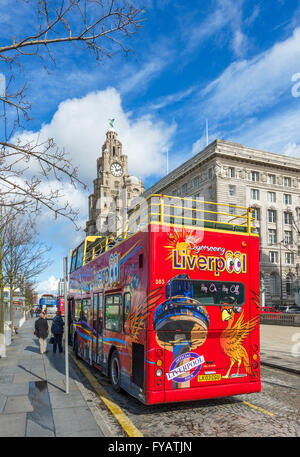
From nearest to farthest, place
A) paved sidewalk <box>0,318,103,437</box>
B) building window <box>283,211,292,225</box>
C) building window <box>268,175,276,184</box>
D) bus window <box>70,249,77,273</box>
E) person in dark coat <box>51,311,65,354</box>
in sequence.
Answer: paved sidewalk <box>0,318,103,437</box>
person in dark coat <box>51,311,65,354</box>
bus window <box>70,249,77,273</box>
building window <box>268,175,276,184</box>
building window <box>283,211,292,225</box>

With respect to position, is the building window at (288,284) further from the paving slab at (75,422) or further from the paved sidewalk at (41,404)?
the paving slab at (75,422)

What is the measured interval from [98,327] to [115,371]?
2.08 metres

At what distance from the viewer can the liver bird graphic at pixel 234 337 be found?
743 cm

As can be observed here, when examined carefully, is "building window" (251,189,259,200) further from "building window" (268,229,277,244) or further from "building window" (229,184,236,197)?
"building window" (268,229,277,244)

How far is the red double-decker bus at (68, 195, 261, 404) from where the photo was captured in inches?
271

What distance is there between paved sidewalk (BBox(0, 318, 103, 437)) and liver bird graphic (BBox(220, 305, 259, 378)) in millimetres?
2836

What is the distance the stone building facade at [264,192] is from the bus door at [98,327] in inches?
1800

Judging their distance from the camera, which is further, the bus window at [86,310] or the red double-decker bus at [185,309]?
the bus window at [86,310]

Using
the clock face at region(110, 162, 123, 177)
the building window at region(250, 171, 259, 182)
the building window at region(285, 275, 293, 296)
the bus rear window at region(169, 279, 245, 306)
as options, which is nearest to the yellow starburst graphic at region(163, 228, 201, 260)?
the bus rear window at region(169, 279, 245, 306)

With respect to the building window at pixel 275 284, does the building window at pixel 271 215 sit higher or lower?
higher

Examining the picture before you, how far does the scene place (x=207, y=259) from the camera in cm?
745

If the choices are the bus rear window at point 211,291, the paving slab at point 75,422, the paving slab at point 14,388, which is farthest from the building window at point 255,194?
the paving slab at point 75,422

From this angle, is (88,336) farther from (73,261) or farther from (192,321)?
(192,321)
